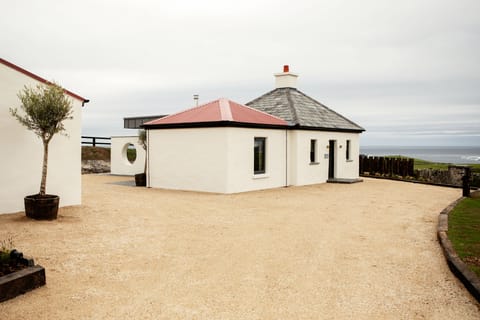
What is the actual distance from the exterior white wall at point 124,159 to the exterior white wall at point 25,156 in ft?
37.0

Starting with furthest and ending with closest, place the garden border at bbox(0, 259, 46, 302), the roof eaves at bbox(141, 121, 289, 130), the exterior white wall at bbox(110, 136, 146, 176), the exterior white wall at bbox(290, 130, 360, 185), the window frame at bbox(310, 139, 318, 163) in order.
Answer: the exterior white wall at bbox(110, 136, 146, 176) < the window frame at bbox(310, 139, 318, 163) < the exterior white wall at bbox(290, 130, 360, 185) < the roof eaves at bbox(141, 121, 289, 130) < the garden border at bbox(0, 259, 46, 302)

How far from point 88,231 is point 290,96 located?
15.5 m

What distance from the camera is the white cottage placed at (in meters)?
16.6

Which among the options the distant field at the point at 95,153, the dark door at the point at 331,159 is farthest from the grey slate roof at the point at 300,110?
the distant field at the point at 95,153

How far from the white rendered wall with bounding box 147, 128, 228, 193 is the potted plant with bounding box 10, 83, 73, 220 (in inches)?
266

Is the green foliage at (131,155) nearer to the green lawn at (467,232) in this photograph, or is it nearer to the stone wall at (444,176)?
the stone wall at (444,176)

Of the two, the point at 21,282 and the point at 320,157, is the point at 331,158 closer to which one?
the point at 320,157

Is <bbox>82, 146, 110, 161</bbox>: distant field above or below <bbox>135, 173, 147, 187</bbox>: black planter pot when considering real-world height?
above

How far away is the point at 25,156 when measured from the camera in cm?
1102

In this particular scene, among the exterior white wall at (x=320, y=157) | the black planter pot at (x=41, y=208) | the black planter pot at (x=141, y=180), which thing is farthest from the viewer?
the exterior white wall at (x=320, y=157)

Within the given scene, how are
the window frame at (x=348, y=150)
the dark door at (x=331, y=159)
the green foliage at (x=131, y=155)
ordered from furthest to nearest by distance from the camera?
the green foliage at (x=131, y=155) → the window frame at (x=348, y=150) → the dark door at (x=331, y=159)

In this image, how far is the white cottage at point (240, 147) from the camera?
16609 millimetres

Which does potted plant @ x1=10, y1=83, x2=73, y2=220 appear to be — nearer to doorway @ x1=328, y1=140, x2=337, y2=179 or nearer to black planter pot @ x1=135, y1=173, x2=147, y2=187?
black planter pot @ x1=135, y1=173, x2=147, y2=187

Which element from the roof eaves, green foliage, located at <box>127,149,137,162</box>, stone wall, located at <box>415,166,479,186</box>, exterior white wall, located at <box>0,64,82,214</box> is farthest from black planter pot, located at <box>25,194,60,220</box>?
stone wall, located at <box>415,166,479,186</box>
